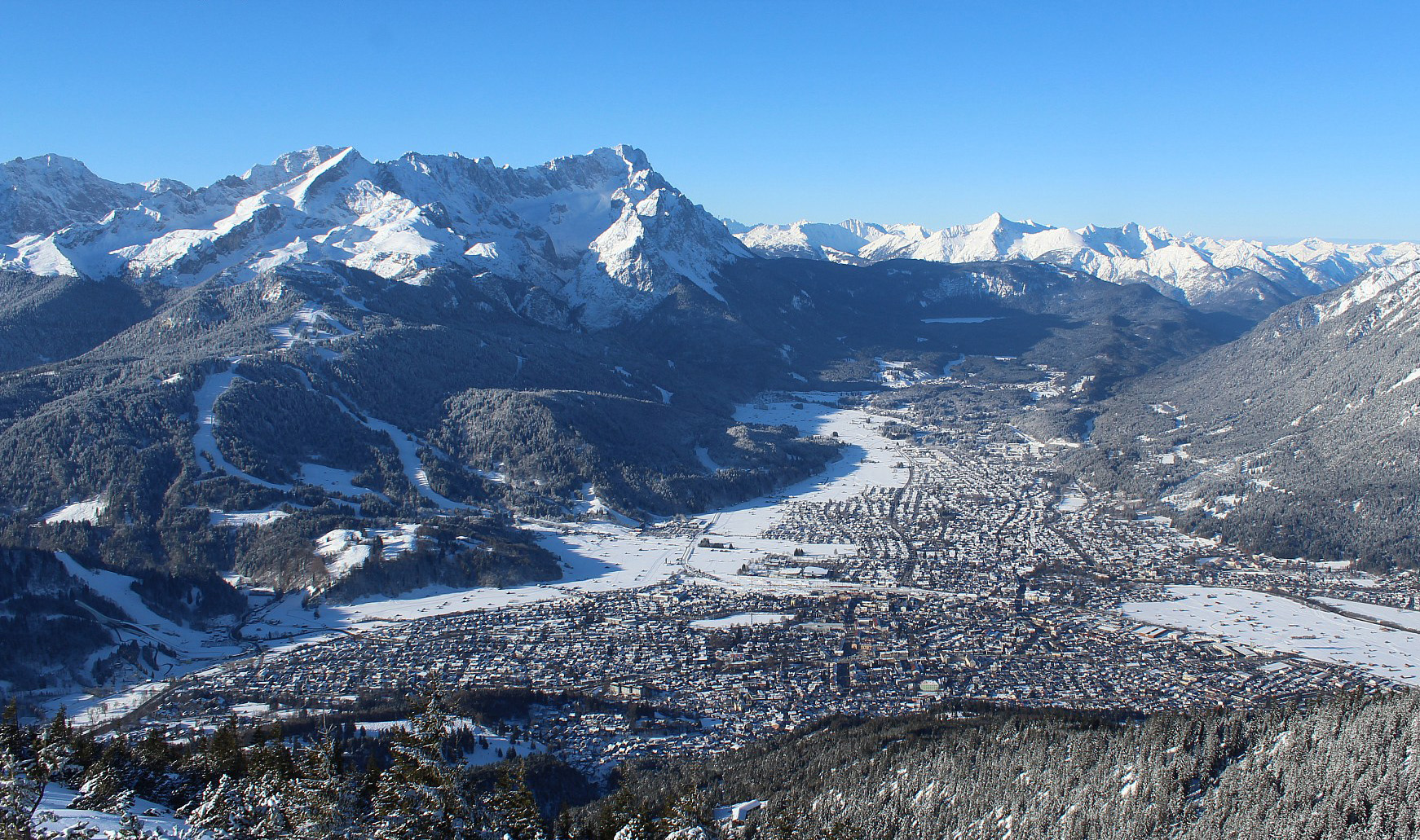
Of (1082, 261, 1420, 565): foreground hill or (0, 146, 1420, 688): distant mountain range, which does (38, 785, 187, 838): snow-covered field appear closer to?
(0, 146, 1420, 688): distant mountain range

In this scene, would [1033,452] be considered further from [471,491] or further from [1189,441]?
[471,491]

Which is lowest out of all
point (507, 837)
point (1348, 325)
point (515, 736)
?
→ point (515, 736)

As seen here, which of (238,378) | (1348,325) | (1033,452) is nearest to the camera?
(238,378)

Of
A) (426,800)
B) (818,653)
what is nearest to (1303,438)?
(818,653)

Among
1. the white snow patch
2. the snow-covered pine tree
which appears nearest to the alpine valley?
the snow-covered pine tree

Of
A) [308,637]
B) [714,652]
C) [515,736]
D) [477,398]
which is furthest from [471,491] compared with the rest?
[515,736]

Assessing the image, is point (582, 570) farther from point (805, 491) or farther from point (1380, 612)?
point (1380, 612)
